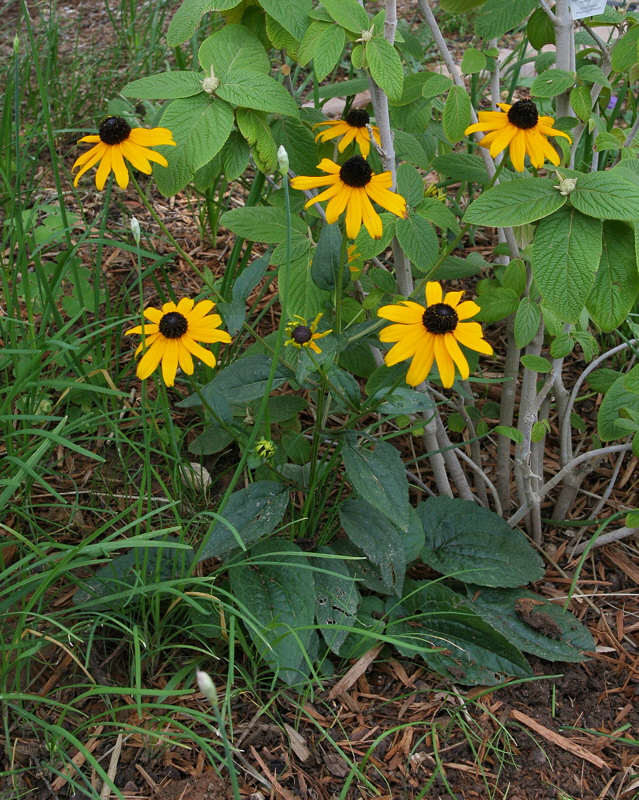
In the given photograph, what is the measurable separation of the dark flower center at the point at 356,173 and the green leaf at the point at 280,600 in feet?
2.33

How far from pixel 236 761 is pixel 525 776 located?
548 mm

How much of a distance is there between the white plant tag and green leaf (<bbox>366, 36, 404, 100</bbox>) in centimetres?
40

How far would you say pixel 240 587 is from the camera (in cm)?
155

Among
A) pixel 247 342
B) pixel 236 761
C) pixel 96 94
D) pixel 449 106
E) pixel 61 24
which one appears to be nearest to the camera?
pixel 236 761

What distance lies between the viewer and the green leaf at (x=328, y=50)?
134cm

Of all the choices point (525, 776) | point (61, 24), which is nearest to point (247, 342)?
point (525, 776)

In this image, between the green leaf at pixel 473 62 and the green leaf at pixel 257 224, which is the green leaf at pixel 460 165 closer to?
the green leaf at pixel 473 62

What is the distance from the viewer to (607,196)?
1241mm

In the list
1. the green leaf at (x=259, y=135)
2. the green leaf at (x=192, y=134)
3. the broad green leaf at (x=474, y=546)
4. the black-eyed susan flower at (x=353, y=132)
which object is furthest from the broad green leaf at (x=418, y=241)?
the broad green leaf at (x=474, y=546)

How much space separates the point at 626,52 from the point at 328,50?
58 cm

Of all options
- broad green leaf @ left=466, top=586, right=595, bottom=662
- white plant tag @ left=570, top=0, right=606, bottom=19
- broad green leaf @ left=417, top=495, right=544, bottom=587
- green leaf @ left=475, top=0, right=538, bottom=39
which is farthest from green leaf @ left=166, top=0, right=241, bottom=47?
broad green leaf @ left=466, top=586, right=595, bottom=662

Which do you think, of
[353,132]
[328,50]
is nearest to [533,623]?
[353,132]

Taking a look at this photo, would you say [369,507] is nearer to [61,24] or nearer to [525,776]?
[525,776]

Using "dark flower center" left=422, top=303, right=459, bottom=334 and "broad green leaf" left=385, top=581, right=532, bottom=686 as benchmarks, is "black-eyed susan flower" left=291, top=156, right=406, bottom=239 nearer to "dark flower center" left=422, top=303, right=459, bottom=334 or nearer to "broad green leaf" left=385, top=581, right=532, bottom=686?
"dark flower center" left=422, top=303, right=459, bottom=334
